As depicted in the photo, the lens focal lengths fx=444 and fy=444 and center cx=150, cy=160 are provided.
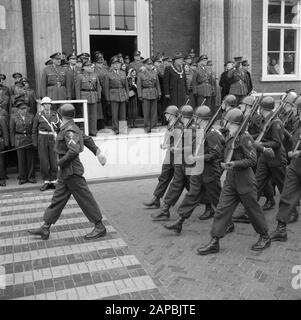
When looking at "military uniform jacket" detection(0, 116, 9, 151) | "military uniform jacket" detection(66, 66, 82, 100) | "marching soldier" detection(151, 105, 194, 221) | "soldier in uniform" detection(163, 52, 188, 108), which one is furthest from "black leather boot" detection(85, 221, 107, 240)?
"soldier in uniform" detection(163, 52, 188, 108)

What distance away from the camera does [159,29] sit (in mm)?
13477

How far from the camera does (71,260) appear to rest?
550cm

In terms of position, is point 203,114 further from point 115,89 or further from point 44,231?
point 115,89

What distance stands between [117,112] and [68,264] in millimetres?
5823

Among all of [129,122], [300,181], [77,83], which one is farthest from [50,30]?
[300,181]

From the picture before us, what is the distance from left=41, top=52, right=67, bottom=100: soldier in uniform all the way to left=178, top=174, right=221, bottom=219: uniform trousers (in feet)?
16.1

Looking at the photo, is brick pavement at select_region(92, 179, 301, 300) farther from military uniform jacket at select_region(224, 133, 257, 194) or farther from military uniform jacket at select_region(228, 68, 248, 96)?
military uniform jacket at select_region(228, 68, 248, 96)

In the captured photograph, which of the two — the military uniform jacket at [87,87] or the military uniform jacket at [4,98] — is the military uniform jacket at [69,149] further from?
the military uniform jacket at [4,98]

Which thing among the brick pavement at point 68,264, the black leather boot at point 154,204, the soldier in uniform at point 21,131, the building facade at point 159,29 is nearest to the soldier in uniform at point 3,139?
the soldier in uniform at point 21,131

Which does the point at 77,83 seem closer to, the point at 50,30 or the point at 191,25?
the point at 50,30

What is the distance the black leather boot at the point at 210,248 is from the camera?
5594 millimetres

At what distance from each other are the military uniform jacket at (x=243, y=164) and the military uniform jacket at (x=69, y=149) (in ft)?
6.42

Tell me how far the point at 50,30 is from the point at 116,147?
3382mm

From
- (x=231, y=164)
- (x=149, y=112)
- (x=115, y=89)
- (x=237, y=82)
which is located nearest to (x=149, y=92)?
(x=149, y=112)
